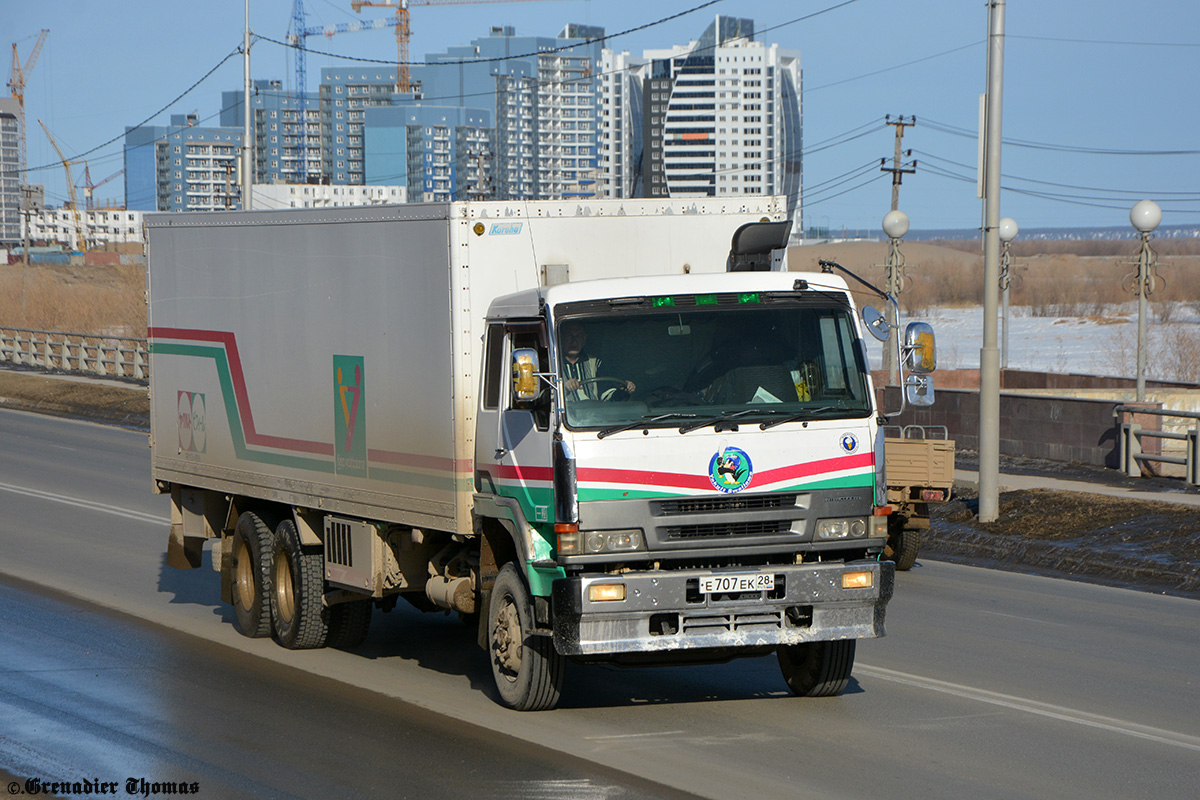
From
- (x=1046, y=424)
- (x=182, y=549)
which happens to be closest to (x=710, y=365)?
(x=182, y=549)

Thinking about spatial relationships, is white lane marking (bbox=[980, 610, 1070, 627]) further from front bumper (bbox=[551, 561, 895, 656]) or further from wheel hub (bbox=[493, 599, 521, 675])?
wheel hub (bbox=[493, 599, 521, 675])

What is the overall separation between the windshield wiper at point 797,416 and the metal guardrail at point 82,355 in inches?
1447

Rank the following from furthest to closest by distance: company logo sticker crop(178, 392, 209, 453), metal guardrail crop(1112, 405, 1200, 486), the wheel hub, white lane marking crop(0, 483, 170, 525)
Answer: metal guardrail crop(1112, 405, 1200, 486) < white lane marking crop(0, 483, 170, 525) < company logo sticker crop(178, 392, 209, 453) < the wheel hub

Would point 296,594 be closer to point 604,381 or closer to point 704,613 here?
point 604,381

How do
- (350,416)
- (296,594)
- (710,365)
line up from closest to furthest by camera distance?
(710,365) < (350,416) < (296,594)

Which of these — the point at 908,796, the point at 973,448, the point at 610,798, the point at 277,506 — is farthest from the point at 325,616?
the point at 973,448

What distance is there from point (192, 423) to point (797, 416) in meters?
6.36

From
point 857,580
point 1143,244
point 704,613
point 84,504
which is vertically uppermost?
point 1143,244

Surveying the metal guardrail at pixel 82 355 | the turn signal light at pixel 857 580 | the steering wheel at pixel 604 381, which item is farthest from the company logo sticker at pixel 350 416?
the metal guardrail at pixel 82 355

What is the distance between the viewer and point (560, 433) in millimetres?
8211

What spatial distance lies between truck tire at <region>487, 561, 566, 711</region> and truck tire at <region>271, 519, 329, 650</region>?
2.63 meters

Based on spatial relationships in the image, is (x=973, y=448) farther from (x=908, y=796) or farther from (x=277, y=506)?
(x=908, y=796)

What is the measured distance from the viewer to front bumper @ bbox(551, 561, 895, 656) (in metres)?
8.14

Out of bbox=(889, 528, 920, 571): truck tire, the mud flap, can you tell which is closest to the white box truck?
the mud flap
